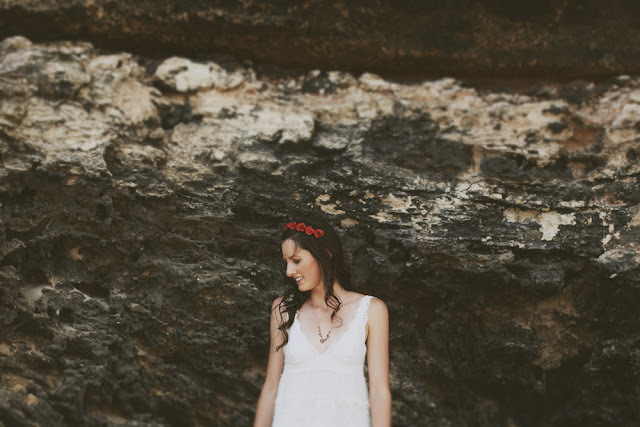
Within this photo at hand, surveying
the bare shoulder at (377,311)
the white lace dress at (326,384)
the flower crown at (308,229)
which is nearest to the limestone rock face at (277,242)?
the flower crown at (308,229)

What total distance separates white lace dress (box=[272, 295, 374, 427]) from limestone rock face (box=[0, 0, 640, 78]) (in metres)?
2.07

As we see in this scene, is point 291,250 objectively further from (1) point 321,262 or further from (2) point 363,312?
(2) point 363,312

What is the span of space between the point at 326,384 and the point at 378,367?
0.86ft

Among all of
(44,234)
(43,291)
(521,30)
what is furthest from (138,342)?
(521,30)

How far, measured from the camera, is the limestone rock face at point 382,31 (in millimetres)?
4027

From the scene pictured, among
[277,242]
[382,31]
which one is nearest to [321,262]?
[277,242]

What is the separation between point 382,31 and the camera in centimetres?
414

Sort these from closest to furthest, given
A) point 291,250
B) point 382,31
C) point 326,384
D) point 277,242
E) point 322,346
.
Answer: point 326,384
point 322,346
point 291,250
point 277,242
point 382,31

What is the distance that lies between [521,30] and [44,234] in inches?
133

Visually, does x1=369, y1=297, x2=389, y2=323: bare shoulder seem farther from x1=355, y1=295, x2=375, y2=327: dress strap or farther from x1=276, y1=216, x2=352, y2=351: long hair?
x1=276, y1=216, x2=352, y2=351: long hair

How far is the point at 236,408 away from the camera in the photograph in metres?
3.81

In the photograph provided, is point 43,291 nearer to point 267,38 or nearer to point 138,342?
point 138,342

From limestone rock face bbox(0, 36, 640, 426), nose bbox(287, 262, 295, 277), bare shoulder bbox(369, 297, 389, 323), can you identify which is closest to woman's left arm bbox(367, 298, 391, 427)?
bare shoulder bbox(369, 297, 389, 323)

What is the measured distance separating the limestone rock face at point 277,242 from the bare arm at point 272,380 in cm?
61
